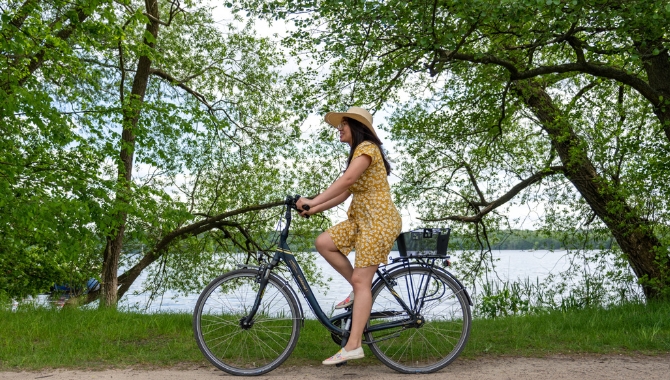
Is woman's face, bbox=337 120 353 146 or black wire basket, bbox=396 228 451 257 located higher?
woman's face, bbox=337 120 353 146

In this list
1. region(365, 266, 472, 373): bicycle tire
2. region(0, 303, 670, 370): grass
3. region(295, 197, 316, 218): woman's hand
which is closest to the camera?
region(295, 197, 316, 218): woman's hand

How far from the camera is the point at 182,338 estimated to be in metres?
6.01

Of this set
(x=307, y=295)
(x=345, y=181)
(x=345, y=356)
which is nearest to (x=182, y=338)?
(x=307, y=295)

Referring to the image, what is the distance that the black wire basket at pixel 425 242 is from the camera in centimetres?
495

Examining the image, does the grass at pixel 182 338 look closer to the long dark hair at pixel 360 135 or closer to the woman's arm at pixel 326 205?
the woman's arm at pixel 326 205

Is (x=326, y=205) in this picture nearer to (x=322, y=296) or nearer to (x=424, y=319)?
(x=424, y=319)

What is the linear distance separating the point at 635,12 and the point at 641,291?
4.72 meters

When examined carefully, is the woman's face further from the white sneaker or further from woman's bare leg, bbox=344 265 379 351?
the white sneaker

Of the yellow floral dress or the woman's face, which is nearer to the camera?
the yellow floral dress

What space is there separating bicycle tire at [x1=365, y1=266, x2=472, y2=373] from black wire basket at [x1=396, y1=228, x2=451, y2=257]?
14 centimetres

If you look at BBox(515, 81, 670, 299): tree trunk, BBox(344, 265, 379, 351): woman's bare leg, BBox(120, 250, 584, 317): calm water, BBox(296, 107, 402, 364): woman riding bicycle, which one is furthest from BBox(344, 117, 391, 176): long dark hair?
BBox(515, 81, 670, 299): tree trunk

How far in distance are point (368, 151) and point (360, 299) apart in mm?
1092

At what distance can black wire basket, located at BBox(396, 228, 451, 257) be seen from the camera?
4945 mm

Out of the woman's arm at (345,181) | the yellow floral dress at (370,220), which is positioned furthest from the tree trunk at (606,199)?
the woman's arm at (345,181)
